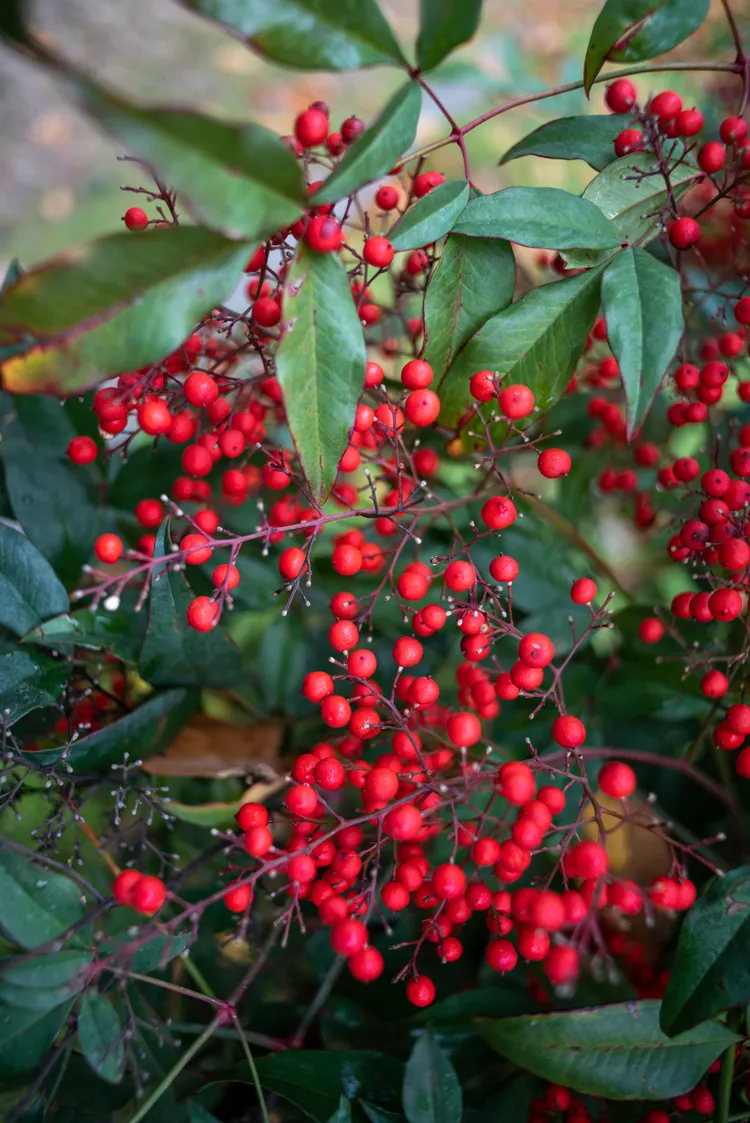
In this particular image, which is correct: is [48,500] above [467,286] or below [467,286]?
below

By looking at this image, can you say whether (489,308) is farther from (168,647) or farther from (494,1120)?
(494,1120)

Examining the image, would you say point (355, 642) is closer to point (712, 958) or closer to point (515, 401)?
point (515, 401)

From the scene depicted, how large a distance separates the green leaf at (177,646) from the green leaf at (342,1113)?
376 mm

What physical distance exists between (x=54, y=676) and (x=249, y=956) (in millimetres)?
460

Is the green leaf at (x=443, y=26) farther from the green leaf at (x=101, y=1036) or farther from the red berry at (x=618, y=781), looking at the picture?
the green leaf at (x=101, y=1036)

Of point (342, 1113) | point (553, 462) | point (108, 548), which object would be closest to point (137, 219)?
point (108, 548)

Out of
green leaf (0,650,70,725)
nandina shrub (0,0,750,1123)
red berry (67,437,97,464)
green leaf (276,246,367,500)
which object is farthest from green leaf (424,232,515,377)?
green leaf (0,650,70,725)

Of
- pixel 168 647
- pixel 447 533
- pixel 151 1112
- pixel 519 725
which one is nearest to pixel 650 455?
pixel 447 533

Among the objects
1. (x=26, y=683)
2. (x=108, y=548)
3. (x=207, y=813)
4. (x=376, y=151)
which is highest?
(x=376, y=151)

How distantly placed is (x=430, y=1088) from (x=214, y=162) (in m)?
0.70

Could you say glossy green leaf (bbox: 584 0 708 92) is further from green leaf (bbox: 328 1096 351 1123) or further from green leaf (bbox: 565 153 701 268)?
green leaf (bbox: 328 1096 351 1123)

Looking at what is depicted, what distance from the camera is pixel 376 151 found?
511 mm

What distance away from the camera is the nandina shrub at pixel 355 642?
54 centimetres

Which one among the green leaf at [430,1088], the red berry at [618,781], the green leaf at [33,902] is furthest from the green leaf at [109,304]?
the green leaf at [430,1088]
